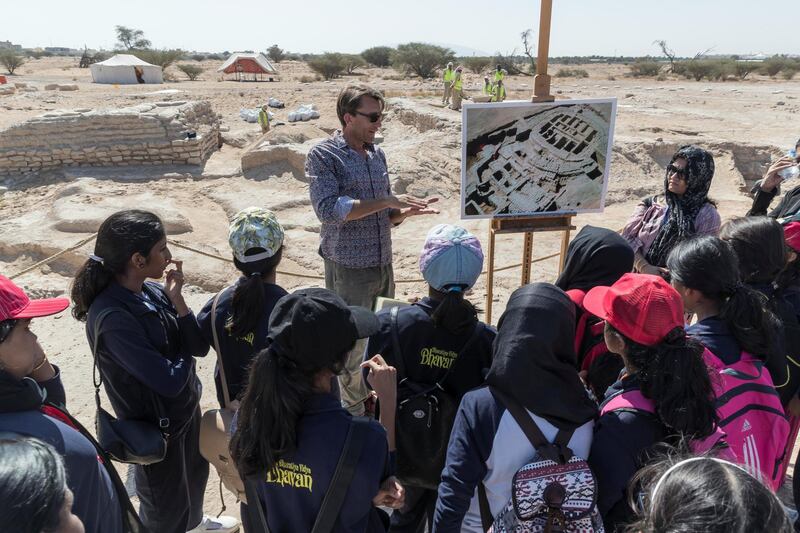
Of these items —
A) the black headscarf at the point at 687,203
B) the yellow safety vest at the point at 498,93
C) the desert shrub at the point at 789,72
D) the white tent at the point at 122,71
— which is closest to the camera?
the black headscarf at the point at 687,203

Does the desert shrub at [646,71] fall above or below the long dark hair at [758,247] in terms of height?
above

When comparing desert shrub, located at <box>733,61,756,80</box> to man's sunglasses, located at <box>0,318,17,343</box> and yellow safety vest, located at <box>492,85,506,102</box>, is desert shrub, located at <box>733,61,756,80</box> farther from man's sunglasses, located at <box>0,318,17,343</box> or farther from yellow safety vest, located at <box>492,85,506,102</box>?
man's sunglasses, located at <box>0,318,17,343</box>

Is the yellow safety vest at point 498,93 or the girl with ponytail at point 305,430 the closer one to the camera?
the girl with ponytail at point 305,430

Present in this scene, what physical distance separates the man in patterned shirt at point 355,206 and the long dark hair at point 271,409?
1.49 metres

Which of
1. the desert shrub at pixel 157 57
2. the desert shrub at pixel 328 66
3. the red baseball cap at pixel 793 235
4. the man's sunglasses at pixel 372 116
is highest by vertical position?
the desert shrub at pixel 157 57

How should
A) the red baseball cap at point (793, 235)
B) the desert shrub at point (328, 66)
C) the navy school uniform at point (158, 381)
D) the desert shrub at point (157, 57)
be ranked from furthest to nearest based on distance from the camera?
the desert shrub at point (157, 57), the desert shrub at point (328, 66), the red baseball cap at point (793, 235), the navy school uniform at point (158, 381)

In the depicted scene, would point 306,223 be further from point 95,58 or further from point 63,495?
point 95,58

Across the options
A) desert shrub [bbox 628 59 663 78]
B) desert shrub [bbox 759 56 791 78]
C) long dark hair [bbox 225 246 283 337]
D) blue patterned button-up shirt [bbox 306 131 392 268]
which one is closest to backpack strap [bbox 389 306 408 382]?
long dark hair [bbox 225 246 283 337]

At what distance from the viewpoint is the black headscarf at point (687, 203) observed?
3449 mm

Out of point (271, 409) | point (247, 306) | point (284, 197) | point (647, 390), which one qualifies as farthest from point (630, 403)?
point (284, 197)

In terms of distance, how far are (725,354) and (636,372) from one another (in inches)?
20.3

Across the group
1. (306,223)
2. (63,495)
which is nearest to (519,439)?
(63,495)

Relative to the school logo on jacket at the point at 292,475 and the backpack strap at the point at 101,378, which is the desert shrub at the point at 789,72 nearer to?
the backpack strap at the point at 101,378

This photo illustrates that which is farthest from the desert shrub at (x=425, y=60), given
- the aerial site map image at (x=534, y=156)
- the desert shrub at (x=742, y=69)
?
the aerial site map image at (x=534, y=156)
